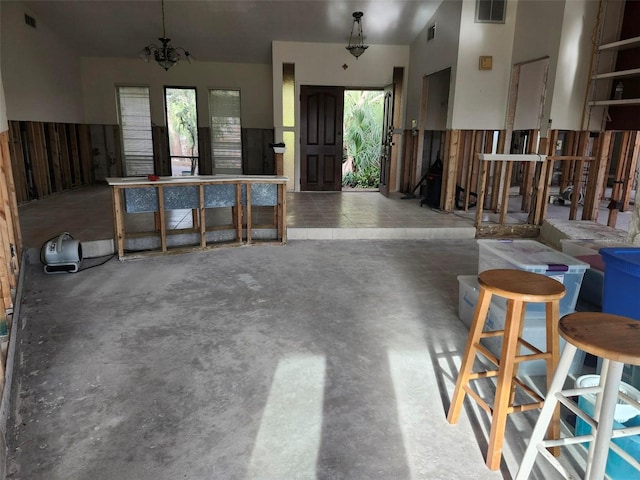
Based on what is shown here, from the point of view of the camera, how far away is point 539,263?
104 inches

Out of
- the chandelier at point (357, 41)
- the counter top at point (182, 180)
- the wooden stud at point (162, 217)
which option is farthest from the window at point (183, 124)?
the wooden stud at point (162, 217)

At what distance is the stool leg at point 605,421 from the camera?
1421mm

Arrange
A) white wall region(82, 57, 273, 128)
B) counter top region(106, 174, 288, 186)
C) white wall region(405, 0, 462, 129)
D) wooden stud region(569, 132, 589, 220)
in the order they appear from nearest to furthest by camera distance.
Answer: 1. counter top region(106, 174, 288, 186)
2. wooden stud region(569, 132, 589, 220)
3. white wall region(405, 0, 462, 129)
4. white wall region(82, 57, 273, 128)

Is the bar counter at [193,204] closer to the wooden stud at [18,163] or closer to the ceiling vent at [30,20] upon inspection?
the wooden stud at [18,163]

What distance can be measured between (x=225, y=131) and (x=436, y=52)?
17.8 feet

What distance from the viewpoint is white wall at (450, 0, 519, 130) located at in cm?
650

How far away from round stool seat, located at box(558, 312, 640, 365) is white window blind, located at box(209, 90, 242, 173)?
32.7 ft

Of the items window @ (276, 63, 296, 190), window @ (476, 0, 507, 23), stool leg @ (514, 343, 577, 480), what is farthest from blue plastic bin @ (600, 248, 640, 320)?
window @ (276, 63, 296, 190)

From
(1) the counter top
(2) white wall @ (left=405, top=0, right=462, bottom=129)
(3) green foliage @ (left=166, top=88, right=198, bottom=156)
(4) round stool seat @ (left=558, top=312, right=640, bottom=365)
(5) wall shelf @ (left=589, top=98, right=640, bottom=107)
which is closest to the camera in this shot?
(4) round stool seat @ (left=558, top=312, right=640, bottom=365)

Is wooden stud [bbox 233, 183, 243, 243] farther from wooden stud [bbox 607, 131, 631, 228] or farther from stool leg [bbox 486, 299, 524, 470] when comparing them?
wooden stud [bbox 607, 131, 631, 228]

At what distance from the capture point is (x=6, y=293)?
3.06m

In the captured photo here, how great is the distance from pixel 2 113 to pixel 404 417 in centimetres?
446

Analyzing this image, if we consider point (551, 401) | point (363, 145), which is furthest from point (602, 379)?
point (363, 145)

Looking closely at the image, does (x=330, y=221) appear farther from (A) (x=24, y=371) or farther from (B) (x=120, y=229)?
(A) (x=24, y=371)
